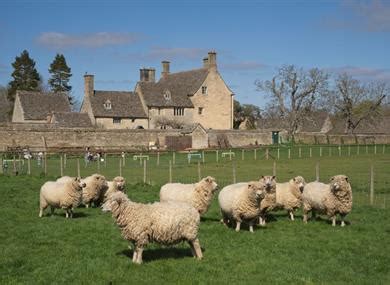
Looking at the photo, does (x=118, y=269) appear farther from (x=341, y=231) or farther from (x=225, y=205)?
(x=341, y=231)

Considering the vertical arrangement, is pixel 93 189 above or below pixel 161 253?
above

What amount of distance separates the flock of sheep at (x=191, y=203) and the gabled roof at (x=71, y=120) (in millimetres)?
52028

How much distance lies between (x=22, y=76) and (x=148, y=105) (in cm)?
3427

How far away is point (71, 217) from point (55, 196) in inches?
33.7

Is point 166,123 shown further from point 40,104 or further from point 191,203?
point 191,203

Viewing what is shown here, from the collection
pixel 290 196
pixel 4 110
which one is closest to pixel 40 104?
pixel 4 110

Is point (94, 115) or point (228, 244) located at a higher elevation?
point (94, 115)

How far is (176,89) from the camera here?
266 feet

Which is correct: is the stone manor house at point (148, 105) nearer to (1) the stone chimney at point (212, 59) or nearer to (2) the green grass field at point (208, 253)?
(1) the stone chimney at point (212, 59)

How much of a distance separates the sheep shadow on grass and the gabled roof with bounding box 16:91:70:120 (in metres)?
66.6

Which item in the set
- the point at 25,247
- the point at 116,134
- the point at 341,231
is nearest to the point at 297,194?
the point at 341,231

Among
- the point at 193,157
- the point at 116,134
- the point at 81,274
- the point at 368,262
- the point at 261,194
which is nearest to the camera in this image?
the point at 81,274

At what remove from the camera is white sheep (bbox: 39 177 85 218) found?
55.7 ft

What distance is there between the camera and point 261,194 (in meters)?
14.4
